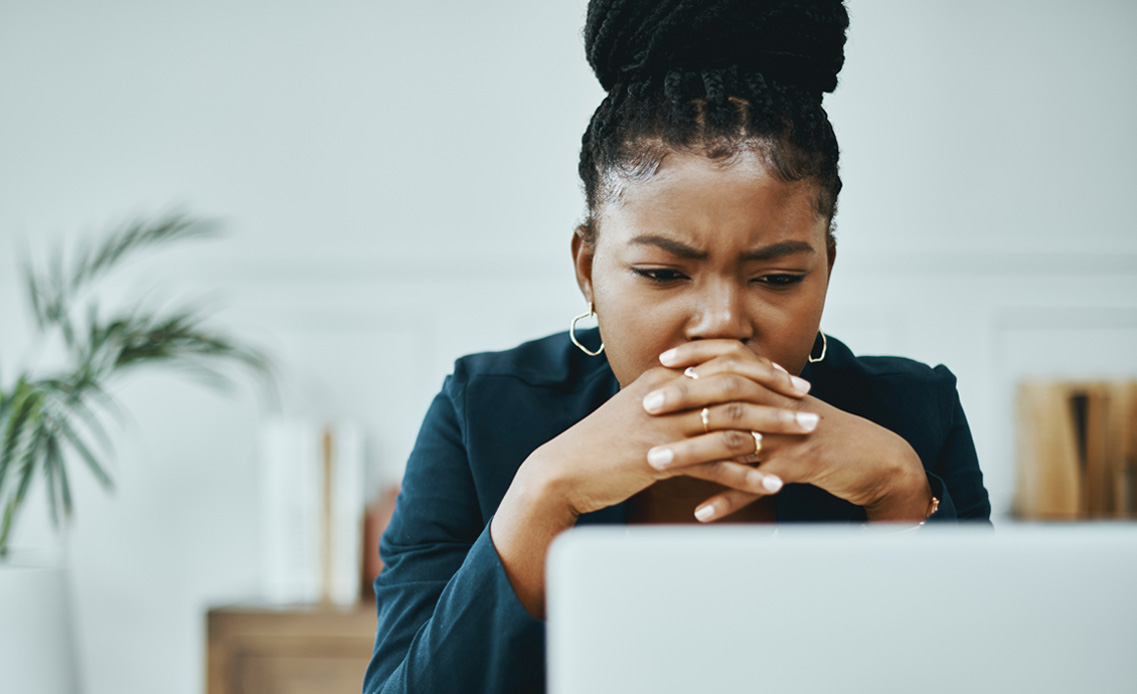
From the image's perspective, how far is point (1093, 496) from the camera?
6.54 feet

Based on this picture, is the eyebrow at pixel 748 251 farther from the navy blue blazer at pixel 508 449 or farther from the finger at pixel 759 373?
the navy blue blazer at pixel 508 449

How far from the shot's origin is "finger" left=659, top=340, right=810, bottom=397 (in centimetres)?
78

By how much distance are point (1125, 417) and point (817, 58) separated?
1556 millimetres

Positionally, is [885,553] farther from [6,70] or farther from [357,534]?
[6,70]

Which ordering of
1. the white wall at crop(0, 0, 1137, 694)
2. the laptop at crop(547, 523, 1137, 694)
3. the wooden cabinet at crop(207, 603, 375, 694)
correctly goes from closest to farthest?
the laptop at crop(547, 523, 1137, 694), the wooden cabinet at crop(207, 603, 375, 694), the white wall at crop(0, 0, 1137, 694)

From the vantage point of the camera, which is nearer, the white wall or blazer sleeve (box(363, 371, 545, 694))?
blazer sleeve (box(363, 371, 545, 694))

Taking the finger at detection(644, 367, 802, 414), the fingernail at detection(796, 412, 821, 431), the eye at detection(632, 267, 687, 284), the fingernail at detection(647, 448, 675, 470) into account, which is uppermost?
the eye at detection(632, 267, 687, 284)

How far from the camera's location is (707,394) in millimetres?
754

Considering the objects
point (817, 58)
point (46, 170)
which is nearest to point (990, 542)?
point (817, 58)

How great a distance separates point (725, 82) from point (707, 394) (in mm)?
305

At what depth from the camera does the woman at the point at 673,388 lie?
754 millimetres

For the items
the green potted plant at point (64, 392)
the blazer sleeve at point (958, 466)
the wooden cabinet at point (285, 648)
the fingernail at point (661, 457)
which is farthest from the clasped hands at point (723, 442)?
the green potted plant at point (64, 392)

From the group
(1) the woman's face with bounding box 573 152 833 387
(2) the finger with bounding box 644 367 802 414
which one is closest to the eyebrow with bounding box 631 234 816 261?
(1) the woman's face with bounding box 573 152 833 387

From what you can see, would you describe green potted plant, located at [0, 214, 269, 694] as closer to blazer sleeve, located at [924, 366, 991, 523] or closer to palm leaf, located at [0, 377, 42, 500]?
palm leaf, located at [0, 377, 42, 500]
